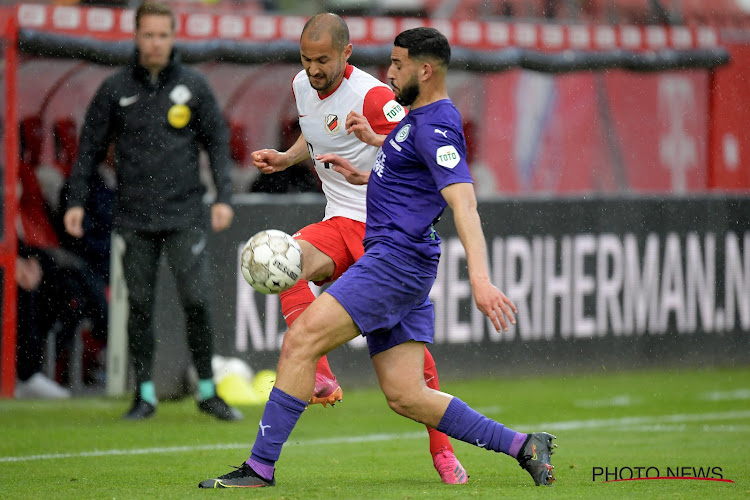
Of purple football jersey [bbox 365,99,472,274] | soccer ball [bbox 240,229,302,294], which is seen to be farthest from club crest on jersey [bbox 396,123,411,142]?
soccer ball [bbox 240,229,302,294]

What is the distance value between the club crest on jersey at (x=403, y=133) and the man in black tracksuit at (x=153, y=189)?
3.38m

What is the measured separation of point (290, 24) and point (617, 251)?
12.1ft

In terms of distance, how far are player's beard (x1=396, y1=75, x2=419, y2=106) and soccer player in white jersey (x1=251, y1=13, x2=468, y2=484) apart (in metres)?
0.43

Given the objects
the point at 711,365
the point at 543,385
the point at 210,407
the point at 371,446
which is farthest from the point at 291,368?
the point at 711,365

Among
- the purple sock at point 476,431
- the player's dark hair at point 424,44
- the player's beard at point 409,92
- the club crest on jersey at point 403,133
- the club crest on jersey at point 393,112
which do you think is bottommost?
the purple sock at point 476,431

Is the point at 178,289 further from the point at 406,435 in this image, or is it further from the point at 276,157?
the point at 276,157

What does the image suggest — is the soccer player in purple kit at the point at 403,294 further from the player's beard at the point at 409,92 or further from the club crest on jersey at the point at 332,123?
the club crest on jersey at the point at 332,123

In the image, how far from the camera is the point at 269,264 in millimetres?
6121

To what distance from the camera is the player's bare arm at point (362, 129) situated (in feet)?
20.1

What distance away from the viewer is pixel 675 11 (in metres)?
14.6

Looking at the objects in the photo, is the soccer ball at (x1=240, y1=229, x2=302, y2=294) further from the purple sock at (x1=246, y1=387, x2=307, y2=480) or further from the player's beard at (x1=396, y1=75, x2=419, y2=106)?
the player's beard at (x1=396, y1=75, x2=419, y2=106)

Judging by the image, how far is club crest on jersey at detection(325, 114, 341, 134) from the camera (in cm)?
676

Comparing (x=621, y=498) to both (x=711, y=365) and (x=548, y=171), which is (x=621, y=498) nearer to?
(x=711, y=365)

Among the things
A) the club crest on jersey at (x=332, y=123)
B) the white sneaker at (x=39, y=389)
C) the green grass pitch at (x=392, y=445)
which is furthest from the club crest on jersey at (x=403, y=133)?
the white sneaker at (x=39, y=389)
